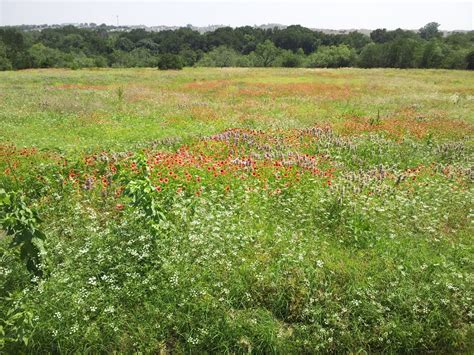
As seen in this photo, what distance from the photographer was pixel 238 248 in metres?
6.70

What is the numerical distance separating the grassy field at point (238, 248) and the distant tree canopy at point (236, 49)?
5053 cm

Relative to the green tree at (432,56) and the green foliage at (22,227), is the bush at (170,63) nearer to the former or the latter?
the green tree at (432,56)

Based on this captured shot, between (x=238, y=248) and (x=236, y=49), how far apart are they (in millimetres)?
133903

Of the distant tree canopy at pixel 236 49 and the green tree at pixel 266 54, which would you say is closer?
the distant tree canopy at pixel 236 49

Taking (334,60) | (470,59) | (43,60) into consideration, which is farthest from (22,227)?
(334,60)

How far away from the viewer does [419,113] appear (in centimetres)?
2127

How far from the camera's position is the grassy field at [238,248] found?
5.17 m

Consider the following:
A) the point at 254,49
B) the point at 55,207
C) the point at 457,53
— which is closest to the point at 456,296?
the point at 55,207

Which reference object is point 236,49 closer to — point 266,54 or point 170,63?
point 266,54

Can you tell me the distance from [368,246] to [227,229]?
2.84 metres

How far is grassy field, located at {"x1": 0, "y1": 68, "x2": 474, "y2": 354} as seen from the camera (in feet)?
17.0

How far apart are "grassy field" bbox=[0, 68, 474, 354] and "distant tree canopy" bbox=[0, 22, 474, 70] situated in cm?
5053

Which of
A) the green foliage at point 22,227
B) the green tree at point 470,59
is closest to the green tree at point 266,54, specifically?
the green tree at point 470,59

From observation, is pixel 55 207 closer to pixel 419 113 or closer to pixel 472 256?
pixel 472 256
